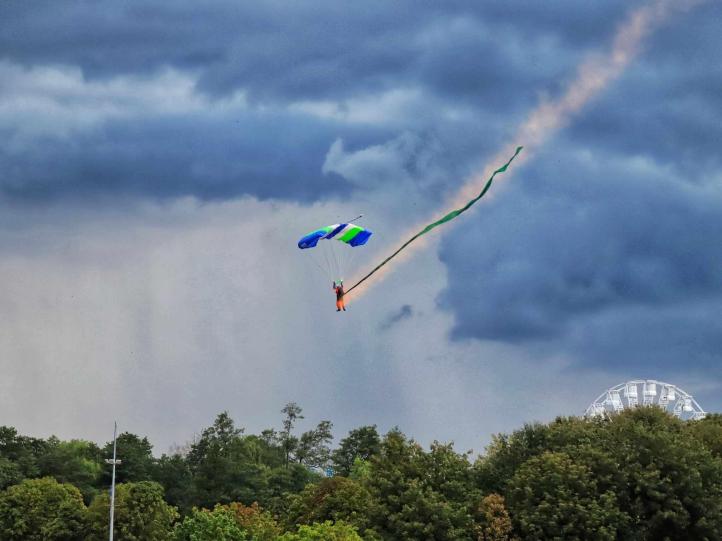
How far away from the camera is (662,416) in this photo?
78.7 meters

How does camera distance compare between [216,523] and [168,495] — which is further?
[168,495]

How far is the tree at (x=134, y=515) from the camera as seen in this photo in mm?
85000

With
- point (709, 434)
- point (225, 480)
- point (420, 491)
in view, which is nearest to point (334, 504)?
point (420, 491)

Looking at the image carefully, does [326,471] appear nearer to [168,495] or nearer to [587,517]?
[168,495]

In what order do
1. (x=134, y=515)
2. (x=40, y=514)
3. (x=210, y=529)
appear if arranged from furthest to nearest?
(x=40, y=514)
(x=134, y=515)
(x=210, y=529)

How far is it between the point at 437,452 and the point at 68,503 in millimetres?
31036

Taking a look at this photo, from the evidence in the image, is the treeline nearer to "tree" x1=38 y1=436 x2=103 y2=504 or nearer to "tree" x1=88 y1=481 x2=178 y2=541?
"tree" x1=88 y1=481 x2=178 y2=541

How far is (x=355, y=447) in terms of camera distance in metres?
120

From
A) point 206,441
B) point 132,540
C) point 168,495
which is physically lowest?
point 132,540

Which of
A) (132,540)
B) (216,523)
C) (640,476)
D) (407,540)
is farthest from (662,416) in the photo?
(132,540)

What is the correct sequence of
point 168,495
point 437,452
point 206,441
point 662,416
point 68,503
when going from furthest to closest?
point 206,441 → point 168,495 → point 68,503 → point 662,416 → point 437,452

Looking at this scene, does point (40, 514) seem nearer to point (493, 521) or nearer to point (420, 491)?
point (420, 491)

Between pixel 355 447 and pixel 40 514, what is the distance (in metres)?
38.5

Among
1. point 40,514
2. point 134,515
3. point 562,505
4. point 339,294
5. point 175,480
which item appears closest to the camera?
point 339,294
